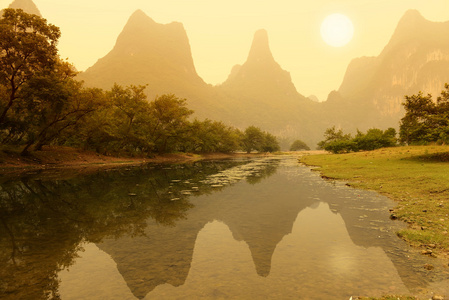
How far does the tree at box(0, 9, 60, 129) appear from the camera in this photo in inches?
1129

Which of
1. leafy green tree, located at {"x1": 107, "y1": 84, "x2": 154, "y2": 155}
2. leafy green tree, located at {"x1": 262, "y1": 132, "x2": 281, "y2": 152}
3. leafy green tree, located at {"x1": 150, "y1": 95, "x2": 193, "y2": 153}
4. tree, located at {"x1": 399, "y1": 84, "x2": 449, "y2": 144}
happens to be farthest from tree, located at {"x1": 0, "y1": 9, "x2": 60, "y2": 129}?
leafy green tree, located at {"x1": 262, "y1": 132, "x2": 281, "y2": 152}

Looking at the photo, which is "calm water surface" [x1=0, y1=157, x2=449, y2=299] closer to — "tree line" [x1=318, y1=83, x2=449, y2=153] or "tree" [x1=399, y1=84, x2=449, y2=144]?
"tree line" [x1=318, y1=83, x2=449, y2=153]

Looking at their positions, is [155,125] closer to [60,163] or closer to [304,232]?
[60,163]

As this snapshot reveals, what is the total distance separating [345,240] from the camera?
26.0ft

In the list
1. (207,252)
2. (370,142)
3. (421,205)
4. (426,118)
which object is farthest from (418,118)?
(207,252)

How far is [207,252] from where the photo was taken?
7109 millimetres

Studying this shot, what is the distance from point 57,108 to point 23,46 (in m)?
9.54

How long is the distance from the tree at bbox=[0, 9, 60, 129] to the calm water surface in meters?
24.8

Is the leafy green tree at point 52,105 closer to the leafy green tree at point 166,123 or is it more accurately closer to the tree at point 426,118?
the leafy green tree at point 166,123

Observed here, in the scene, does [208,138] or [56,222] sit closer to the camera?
[56,222]

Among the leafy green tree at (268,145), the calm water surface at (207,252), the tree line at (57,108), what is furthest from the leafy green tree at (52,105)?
the leafy green tree at (268,145)

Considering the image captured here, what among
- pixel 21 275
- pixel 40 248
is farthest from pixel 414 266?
pixel 40 248

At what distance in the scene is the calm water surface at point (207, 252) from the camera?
201 inches

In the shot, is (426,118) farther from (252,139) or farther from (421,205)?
(252,139)
